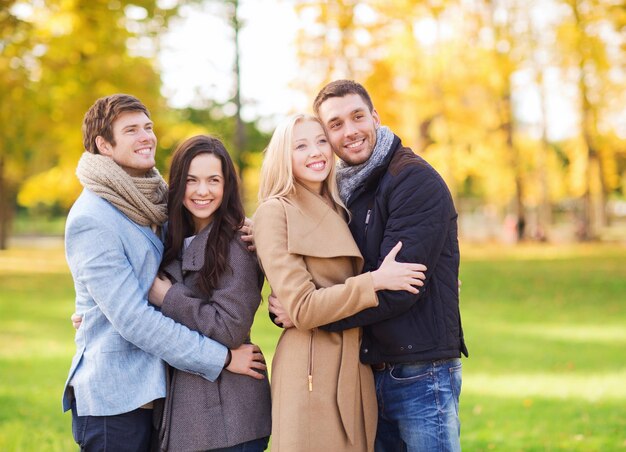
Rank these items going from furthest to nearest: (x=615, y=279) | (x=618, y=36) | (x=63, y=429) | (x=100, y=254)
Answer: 1. (x=615, y=279)
2. (x=618, y=36)
3. (x=63, y=429)
4. (x=100, y=254)

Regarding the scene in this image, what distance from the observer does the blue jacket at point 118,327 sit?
12.3 ft

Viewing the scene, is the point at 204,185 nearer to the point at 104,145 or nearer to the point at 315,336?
the point at 104,145

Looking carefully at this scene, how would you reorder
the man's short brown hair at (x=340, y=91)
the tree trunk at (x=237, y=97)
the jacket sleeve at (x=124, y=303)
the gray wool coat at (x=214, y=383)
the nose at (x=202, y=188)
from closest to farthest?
the jacket sleeve at (x=124, y=303), the gray wool coat at (x=214, y=383), the nose at (x=202, y=188), the man's short brown hair at (x=340, y=91), the tree trunk at (x=237, y=97)

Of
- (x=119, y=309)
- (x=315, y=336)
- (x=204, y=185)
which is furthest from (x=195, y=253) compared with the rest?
(x=315, y=336)

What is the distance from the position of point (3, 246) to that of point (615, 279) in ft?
90.9

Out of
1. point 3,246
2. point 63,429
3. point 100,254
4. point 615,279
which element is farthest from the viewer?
point 3,246

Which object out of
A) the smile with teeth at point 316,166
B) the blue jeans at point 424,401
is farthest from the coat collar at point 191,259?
the blue jeans at point 424,401

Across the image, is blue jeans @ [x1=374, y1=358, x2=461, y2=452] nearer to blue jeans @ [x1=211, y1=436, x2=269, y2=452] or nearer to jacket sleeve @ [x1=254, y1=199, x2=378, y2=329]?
jacket sleeve @ [x1=254, y1=199, x2=378, y2=329]

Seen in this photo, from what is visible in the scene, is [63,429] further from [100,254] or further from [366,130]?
[366,130]

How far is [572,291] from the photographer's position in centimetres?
1811

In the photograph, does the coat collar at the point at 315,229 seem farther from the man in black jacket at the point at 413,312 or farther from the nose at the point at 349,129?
the nose at the point at 349,129

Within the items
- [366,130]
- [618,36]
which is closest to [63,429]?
[366,130]

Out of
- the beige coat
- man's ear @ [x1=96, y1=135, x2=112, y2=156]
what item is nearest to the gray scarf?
the beige coat

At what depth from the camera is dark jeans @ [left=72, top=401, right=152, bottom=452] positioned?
3.85 metres
